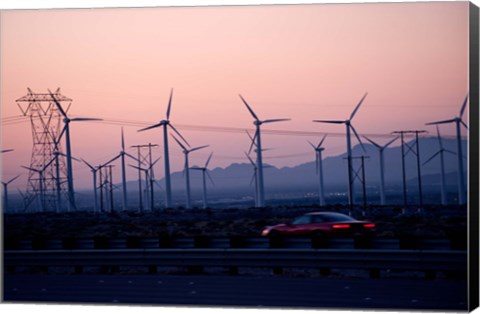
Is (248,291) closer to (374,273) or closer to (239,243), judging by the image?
(374,273)

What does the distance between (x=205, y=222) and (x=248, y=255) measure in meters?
10.0

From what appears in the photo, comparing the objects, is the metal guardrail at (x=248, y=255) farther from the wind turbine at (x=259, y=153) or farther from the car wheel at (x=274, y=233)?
the wind turbine at (x=259, y=153)

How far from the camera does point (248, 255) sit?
18.9m

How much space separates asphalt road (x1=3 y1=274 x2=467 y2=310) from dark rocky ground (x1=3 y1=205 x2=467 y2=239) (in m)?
4.65

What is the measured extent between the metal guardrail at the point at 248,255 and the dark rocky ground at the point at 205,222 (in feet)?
7.50

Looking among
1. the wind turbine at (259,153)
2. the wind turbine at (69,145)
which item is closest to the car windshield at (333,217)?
the wind turbine at (259,153)

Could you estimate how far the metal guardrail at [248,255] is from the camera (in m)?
17.2

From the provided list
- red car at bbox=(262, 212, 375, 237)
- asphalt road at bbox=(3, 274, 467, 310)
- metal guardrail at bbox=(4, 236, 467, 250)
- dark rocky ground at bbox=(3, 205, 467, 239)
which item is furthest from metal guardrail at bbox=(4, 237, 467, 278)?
dark rocky ground at bbox=(3, 205, 467, 239)

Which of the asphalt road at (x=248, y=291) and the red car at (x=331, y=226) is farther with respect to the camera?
the red car at (x=331, y=226)

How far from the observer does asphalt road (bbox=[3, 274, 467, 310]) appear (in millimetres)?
15398

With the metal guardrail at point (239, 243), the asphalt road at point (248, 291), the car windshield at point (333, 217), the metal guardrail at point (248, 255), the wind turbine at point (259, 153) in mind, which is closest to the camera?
the asphalt road at point (248, 291)

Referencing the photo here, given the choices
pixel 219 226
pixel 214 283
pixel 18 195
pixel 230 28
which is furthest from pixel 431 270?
pixel 219 226

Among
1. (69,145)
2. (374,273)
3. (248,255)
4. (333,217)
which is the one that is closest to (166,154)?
(69,145)

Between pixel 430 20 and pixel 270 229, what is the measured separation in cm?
945
